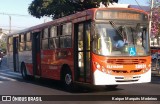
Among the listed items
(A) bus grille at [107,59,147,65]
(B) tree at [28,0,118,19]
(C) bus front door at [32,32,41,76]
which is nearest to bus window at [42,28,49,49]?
(C) bus front door at [32,32,41,76]

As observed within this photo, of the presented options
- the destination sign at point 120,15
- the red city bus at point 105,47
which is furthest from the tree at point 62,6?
the destination sign at point 120,15

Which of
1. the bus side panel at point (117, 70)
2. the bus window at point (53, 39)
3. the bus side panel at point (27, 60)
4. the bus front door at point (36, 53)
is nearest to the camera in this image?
the bus side panel at point (117, 70)

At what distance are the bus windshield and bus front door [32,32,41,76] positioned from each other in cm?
686

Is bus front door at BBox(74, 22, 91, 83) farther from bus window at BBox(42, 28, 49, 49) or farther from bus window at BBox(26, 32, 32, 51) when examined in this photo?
bus window at BBox(26, 32, 32, 51)

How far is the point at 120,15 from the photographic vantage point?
13805 mm

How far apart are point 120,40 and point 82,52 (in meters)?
1.65

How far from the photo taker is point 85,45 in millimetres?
13859

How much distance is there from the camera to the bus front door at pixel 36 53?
19.5m

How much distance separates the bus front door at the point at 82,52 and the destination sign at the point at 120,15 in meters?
0.63

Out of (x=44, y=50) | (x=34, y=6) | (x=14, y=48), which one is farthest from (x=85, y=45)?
(x=34, y=6)

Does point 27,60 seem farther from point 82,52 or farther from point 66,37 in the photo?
point 82,52

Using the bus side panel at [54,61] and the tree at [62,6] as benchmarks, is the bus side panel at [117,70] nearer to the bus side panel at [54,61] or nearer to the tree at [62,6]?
the bus side panel at [54,61]

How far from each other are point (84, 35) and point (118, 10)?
5.28 ft

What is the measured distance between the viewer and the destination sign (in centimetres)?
1348
